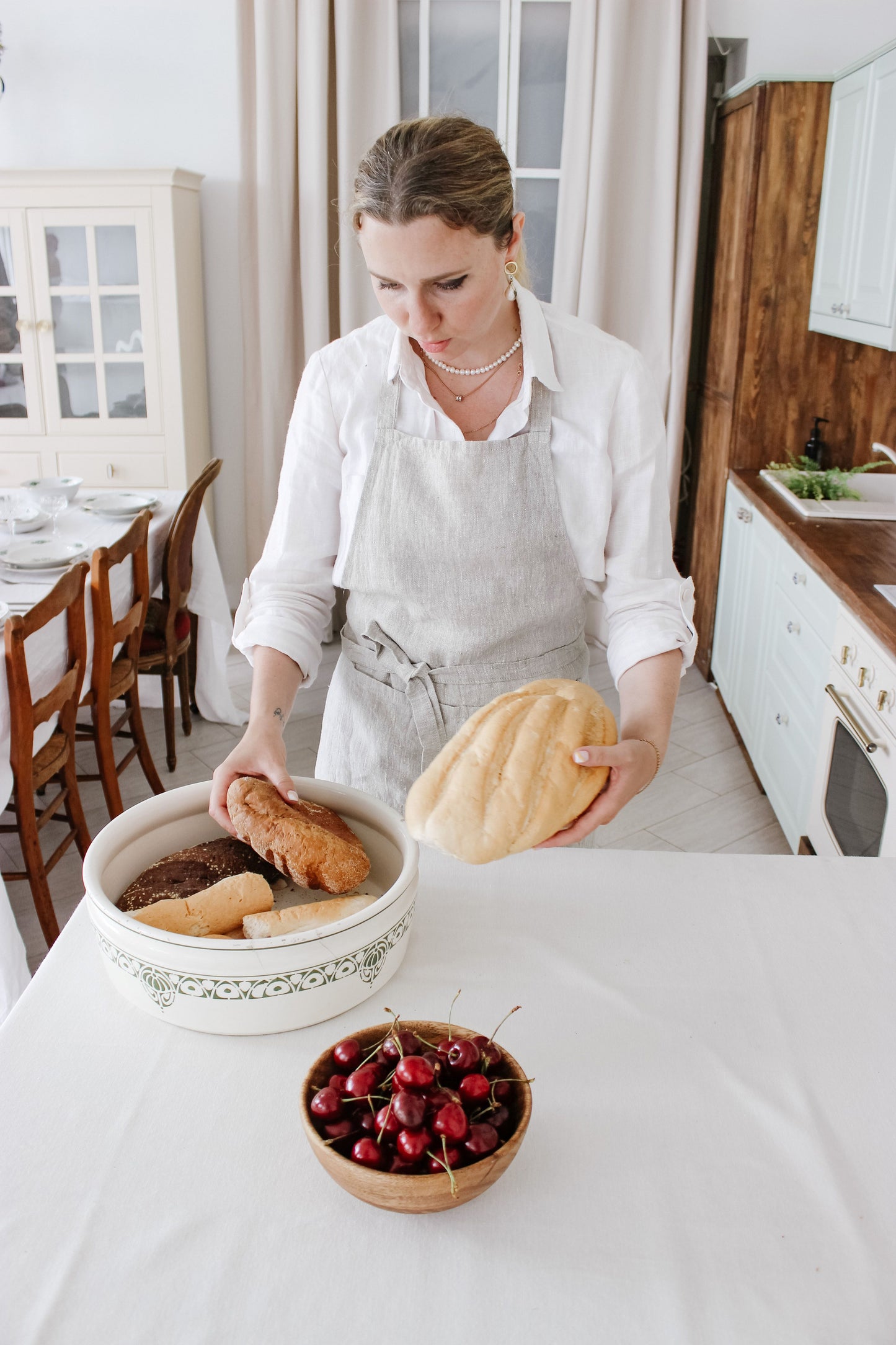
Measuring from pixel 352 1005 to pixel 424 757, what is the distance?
0.54 metres

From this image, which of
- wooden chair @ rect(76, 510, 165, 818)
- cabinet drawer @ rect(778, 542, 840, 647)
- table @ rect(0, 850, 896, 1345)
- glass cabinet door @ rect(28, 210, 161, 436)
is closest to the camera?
table @ rect(0, 850, 896, 1345)

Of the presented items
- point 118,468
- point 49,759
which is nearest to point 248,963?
point 49,759

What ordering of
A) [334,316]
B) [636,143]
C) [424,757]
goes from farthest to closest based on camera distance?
[334,316] < [636,143] < [424,757]

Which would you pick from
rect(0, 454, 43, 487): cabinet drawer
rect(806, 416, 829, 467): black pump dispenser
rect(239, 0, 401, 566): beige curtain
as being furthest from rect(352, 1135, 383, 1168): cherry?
rect(0, 454, 43, 487): cabinet drawer

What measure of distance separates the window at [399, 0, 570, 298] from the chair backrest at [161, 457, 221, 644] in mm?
1598

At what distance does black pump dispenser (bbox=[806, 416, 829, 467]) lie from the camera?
3451 millimetres

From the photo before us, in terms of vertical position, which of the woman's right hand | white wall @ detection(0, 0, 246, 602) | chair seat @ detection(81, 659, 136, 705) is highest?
white wall @ detection(0, 0, 246, 602)

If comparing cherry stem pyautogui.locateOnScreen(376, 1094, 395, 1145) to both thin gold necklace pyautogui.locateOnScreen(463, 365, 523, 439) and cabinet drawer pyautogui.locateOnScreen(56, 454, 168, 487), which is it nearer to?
thin gold necklace pyautogui.locateOnScreen(463, 365, 523, 439)

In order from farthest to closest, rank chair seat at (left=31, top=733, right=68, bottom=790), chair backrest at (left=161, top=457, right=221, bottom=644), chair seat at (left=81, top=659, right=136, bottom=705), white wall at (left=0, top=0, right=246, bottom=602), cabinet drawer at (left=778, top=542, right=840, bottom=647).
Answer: white wall at (left=0, top=0, right=246, bottom=602) < chair backrest at (left=161, top=457, right=221, bottom=644) < chair seat at (left=81, top=659, right=136, bottom=705) < cabinet drawer at (left=778, top=542, right=840, bottom=647) < chair seat at (left=31, top=733, right=68, bottom=790)

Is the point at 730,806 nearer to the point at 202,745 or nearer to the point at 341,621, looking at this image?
the point at 202,745

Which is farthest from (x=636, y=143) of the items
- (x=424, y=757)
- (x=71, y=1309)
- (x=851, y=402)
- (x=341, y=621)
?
(x=71, y=1309)

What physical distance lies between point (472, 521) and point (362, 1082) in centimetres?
79

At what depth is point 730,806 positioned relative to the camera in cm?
312

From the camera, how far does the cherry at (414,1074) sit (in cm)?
73
